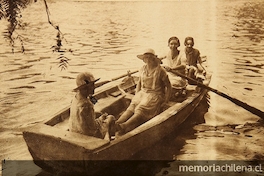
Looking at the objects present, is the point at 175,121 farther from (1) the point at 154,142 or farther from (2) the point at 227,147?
(2) the point at 227,147

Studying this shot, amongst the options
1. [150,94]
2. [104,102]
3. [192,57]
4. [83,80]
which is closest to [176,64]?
[192,57]

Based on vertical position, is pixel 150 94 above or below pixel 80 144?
above

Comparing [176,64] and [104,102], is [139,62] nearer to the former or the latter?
[176,64]

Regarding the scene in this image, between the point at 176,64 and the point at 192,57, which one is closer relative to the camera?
the point at 176,64

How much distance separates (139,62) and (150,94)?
380 centimetres

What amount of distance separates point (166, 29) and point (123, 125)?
5565 mm

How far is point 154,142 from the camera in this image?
379 centimetres

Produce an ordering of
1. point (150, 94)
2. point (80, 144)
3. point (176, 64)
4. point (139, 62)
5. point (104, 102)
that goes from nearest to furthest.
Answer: point (80, 144)
point (150, 94)
point (104, 102)
point (176, 64)
point (139, 62)

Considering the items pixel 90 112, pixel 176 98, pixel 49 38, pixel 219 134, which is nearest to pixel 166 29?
pixel 49 38

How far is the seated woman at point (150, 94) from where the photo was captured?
4047 millimetres

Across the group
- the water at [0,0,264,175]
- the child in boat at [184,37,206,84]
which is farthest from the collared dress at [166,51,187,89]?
the water at [0,0,264,175]

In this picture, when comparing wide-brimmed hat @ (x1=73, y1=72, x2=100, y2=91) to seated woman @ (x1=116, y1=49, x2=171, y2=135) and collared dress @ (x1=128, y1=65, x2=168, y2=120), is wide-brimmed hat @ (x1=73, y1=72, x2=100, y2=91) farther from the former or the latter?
collared dress @ (x1=128, y1=65, x2=168, y2=120)

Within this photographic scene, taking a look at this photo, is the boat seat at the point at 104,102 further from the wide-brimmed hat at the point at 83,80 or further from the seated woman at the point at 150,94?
the wide-brimmed hat at the point at 83,80

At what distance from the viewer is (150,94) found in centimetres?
415
